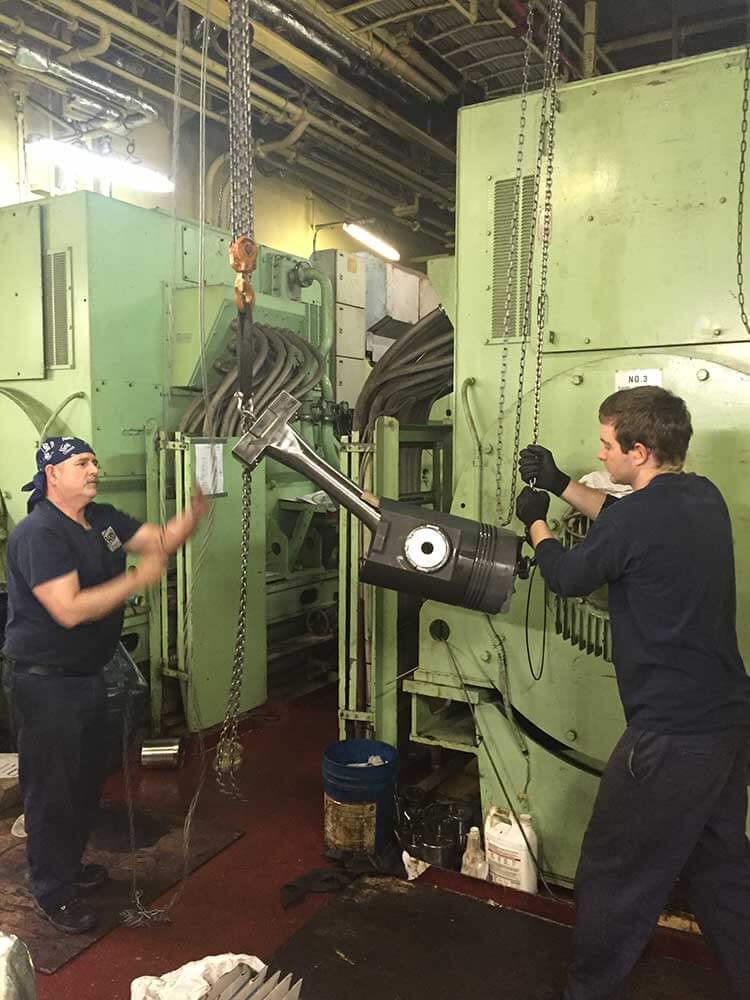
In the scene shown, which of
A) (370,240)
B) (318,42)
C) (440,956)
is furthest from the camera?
(370,240)

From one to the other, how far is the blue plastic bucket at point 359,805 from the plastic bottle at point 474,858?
28 centimetres

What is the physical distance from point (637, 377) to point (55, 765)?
192 centimetres

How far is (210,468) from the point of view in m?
3.52

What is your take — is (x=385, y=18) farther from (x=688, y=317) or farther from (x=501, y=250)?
(x=688, y=317)

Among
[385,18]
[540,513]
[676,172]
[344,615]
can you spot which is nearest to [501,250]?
[676,172]

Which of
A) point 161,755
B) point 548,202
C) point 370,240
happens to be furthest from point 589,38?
point 161,755

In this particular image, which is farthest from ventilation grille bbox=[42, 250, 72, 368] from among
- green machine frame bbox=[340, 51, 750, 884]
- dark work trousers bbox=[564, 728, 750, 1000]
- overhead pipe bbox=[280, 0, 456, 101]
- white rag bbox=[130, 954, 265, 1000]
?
dark work trousers bbox=[564, 728, 750, 1000]

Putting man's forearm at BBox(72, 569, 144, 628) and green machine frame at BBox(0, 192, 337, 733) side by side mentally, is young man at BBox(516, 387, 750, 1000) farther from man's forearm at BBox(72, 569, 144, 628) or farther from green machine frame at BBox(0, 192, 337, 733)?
green machine frame at BBox(0, 192, 337, 733)

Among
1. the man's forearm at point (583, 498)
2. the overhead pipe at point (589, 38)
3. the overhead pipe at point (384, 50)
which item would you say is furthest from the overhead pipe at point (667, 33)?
the man's forearm at point (583, 498)

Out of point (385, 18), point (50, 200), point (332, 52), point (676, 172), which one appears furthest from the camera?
point (332, 52)

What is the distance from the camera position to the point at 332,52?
3.94m

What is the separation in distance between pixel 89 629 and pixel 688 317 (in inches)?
72.6

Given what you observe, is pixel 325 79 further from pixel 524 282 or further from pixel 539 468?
pixel 539 468

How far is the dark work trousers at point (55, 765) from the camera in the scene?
2.20 meters
